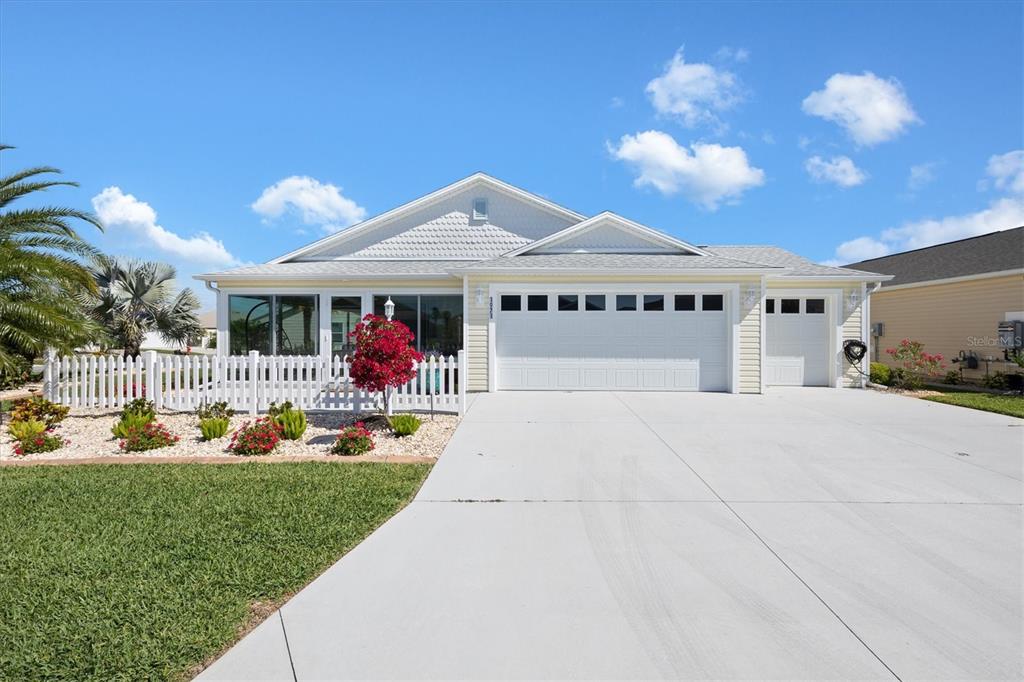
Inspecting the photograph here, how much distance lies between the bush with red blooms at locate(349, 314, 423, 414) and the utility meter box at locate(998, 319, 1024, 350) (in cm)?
1575

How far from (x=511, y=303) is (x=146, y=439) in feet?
24.1

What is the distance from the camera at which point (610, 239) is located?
40.1ft

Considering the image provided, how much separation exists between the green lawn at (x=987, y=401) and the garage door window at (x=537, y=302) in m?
9.02

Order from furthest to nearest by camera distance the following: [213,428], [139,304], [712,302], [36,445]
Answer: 1. [139,304]
2. [712,302]
3. [213,428]
4. [36,445]

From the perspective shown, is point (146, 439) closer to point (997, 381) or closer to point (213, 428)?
point (213, 428)

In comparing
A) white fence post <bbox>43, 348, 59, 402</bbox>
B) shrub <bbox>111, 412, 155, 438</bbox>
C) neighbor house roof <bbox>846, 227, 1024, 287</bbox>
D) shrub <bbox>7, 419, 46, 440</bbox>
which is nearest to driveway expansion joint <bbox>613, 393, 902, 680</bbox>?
shrub <bbox>111, 412, 155, 438</bbox>

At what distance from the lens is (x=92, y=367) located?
8.77 meters

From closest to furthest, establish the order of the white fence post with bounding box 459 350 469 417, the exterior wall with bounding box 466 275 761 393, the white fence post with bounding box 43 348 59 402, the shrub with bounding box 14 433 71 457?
the shrub with bounding box 14 433 71 457 < the white fence post with bounding box 459 350 469 417 < the white fence post with bounding box 43 348 59 402 < the exterior wall with bounding box 466 275 761 393

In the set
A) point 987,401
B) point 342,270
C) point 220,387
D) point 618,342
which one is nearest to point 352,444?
point 220,387

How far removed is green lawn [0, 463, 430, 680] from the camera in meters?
2.44

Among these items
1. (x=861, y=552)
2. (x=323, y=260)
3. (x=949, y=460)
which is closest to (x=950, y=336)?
(x=949, y=460)

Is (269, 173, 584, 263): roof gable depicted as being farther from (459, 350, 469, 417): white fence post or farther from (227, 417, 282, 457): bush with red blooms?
(227, 417, 282, 457): bush with red blooms

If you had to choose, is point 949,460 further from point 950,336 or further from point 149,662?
point 950,336

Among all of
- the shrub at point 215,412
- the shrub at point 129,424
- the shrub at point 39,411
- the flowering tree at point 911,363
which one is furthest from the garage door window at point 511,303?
the flowering tree at point 911,363
